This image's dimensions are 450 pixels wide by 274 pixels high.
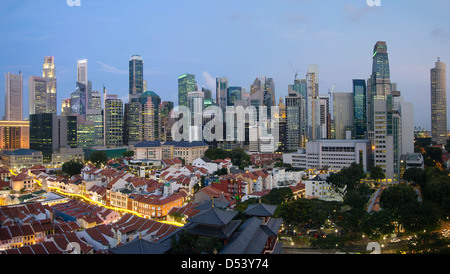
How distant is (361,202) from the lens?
938 cm

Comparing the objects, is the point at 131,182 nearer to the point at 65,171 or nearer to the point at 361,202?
the point at 65,171

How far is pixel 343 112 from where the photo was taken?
40469mm

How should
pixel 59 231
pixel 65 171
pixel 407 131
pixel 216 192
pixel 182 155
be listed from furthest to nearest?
pixel 182 155 < pixel 407 131 < pixel 65 171 < pixel 216 192 < pixel 59 231

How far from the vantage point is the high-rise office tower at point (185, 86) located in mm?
51562

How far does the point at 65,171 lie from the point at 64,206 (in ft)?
27.4

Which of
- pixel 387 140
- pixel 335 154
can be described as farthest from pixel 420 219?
pixel 335 154


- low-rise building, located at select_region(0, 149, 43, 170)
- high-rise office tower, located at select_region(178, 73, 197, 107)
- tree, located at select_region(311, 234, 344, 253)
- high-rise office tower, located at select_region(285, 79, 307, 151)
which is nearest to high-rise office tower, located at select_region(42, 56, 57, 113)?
high-rise office tower, located at select_region(178, 73, 197, 107)

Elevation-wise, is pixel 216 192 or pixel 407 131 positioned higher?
pixel 407 131

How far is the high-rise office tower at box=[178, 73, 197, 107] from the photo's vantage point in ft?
169

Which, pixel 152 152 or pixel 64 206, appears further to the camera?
pixel 152 152

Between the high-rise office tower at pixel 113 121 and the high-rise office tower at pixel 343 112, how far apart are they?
2691 centimetres
